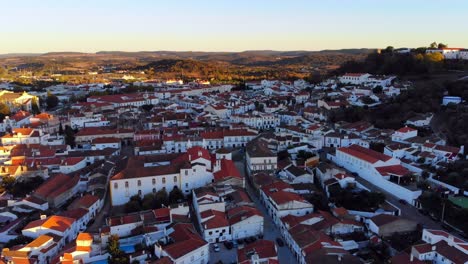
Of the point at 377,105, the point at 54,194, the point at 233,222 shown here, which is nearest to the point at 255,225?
the point at 233,222

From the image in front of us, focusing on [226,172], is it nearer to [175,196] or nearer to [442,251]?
[175,196]

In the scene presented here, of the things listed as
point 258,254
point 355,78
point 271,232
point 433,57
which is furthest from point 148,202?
point 433,57

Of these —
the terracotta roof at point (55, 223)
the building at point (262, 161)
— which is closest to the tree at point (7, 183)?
the terracotta roof at point (55, 223)

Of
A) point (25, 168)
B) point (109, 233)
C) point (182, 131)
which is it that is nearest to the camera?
point (109, 233)

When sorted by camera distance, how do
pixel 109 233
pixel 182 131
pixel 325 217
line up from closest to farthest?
pixel 109 233 < pixel 325 217 < pixel 182 131

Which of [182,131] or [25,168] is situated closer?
[25,168]

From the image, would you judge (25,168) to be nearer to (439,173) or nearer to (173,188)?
(173,188)
